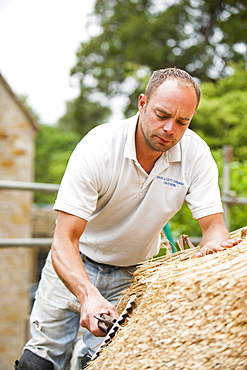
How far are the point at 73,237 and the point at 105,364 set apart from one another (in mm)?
585

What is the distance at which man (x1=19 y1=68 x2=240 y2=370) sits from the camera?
207cm

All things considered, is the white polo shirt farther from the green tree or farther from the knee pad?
the green tree

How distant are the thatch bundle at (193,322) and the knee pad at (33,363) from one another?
918mm

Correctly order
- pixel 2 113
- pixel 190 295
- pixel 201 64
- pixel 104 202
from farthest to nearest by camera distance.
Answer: pixel 201 64 < pixel 2 113 < pixel 104 202 < pixel 190 295

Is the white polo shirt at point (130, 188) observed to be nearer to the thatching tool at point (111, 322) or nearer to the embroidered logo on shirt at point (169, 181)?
the embroidered logo on shirt at point (169, 181)

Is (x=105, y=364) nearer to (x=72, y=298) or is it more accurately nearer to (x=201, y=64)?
(x=72, y=298)

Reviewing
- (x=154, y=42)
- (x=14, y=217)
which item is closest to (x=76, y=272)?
(x=14, y=217)

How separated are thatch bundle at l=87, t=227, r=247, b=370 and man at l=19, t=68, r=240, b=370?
1.00 feet

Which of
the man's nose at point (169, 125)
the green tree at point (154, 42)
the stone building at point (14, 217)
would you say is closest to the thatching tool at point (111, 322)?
the man's nose at point (169, 125)

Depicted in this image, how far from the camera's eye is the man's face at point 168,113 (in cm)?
206

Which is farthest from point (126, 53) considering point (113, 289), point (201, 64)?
point (113, 289)

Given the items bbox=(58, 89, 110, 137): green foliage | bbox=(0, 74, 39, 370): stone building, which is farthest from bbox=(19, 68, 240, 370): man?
bbox=(58, 89, 110, 137): green foliage

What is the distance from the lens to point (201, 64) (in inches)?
733

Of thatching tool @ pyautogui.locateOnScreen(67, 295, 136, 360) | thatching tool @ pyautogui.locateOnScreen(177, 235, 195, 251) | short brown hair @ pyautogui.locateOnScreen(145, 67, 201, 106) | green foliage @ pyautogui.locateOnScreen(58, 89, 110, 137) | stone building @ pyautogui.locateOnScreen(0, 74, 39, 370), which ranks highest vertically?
short brown hair @ pyautogui.locateOnScreen(145, 67, 201, 106)
